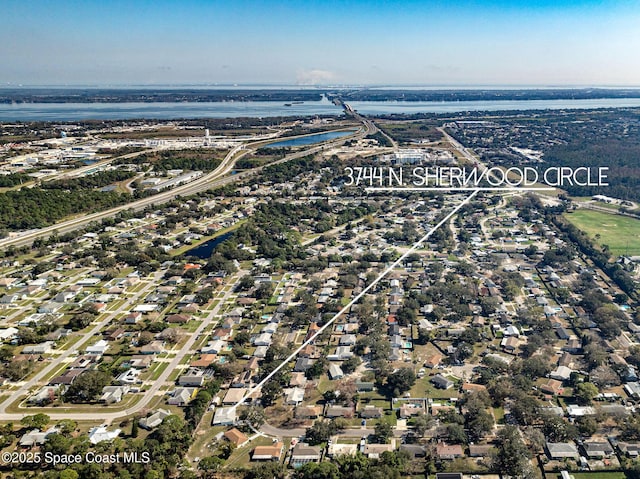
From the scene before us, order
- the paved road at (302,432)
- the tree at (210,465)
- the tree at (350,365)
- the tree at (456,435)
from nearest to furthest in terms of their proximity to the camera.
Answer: the tree at (210,465) → the tree at (456,435) → the paved road at (302,432) → the tree at (350,365)

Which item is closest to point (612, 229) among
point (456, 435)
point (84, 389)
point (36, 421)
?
point (456, 435)

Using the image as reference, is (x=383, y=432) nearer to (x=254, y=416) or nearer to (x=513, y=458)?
(x=513, y=458)

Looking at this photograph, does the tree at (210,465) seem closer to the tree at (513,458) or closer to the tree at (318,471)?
the tree at (318,471)

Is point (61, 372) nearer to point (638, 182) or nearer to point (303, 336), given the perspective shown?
point (303, 336)

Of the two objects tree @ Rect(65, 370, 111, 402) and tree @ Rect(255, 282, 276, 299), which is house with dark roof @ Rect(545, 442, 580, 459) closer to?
tree @ Rect(255, 282, 276, 299)

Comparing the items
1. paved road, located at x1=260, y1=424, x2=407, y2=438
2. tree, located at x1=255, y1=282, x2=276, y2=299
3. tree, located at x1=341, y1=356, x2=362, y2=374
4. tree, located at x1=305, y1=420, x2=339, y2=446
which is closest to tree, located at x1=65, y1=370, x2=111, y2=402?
paved road, located at x1=260, y1=424, x2=407, y2=438

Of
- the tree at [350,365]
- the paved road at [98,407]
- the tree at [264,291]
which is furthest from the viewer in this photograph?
the tree at [264,291]

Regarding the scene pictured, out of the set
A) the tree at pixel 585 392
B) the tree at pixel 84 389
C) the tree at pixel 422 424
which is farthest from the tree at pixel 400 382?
the tree at pixel 84 389
